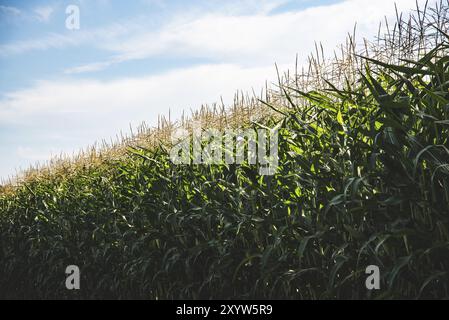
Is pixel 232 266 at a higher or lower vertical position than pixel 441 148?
lower

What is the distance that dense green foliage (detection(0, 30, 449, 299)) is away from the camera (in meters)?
3.05

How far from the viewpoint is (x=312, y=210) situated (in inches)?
144

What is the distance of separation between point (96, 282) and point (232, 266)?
123 inches

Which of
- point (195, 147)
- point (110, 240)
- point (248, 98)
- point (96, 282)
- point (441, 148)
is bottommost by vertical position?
point (96, 282)

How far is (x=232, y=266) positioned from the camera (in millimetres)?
4781

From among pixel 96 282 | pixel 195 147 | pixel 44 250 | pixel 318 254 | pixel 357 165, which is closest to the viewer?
pixel 357 165

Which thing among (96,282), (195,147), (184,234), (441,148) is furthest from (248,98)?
(441,148)

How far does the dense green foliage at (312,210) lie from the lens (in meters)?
3.05

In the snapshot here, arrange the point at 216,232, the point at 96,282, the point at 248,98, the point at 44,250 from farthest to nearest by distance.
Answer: the point at 44,250
the point at 96,282
the point at 248,98
the point at 216,232

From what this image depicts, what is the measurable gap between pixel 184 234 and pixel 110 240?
1815mm

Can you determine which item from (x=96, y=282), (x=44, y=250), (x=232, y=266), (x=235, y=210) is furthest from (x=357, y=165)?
(x=44, y=250)

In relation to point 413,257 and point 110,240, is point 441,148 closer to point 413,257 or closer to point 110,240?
point 413,257

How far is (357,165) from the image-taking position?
3.31m

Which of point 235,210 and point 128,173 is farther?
point 128,173
